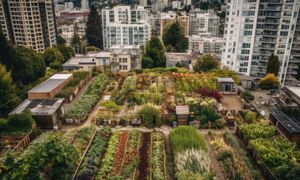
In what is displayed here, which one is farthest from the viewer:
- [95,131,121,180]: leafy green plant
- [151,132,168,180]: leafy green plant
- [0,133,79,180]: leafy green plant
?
[95,131,121,180]: leafy green plant

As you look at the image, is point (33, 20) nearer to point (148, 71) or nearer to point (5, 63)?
point (5, 63)

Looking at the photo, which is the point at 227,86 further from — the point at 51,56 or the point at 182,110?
the point at 51,56

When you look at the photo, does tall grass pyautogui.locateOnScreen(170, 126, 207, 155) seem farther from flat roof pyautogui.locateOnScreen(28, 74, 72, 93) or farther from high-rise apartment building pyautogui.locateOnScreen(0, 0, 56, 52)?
high-rise apartment building pyautogui.locateOnScreen(0, 0, 56, 52)

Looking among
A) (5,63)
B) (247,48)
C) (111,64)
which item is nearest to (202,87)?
(247,48)

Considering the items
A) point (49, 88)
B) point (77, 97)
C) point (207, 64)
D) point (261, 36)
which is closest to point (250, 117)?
point (207, 64)

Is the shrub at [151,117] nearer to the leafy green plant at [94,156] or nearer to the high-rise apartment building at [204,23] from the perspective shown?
the leafy green plant at [94,156]

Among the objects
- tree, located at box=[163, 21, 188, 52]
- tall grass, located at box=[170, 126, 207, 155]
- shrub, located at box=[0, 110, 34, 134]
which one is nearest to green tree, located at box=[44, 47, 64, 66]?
shrub, located at box=[0, 110, 34, 134]
